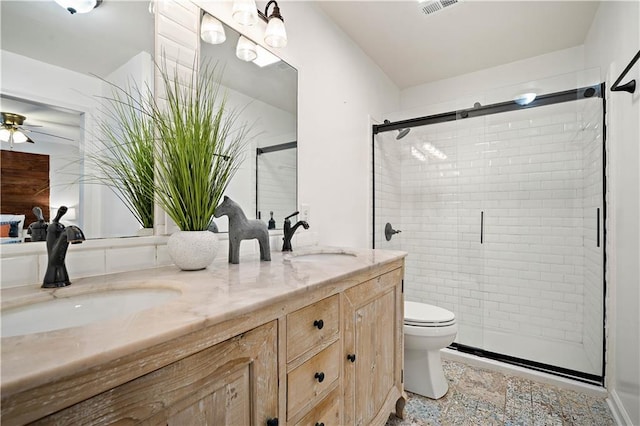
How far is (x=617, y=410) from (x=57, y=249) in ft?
8.70

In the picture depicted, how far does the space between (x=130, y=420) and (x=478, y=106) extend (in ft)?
9.74

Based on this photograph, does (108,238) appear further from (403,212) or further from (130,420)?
(403,212)

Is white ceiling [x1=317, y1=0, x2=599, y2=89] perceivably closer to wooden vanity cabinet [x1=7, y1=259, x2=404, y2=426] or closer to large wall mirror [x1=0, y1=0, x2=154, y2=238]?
large wall mirror [x1=0, y1=0, x2=154, y2=238]

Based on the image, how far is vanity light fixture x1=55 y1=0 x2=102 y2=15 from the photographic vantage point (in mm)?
986

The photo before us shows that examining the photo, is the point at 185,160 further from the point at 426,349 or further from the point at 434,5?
the point at 434,5

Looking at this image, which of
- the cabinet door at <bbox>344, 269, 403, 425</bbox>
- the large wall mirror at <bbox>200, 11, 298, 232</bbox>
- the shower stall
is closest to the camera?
the cabinet door at <bbox>344, 269, 403, 425</bbox>

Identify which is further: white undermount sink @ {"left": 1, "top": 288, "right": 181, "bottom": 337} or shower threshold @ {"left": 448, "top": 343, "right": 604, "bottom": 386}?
shower threshold @ {"left": 448, "top": 343, "right": 604, "bottom": 386}

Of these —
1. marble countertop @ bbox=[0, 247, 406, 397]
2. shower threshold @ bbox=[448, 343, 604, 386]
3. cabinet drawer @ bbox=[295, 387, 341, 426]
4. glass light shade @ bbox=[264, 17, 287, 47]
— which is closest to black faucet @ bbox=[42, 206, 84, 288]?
marble countertop @ bbox=[0, 247, 406, 397]

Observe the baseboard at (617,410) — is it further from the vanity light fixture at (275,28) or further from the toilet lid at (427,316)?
the vanity light fixture at (275,28)

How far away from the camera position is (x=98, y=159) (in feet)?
3.42

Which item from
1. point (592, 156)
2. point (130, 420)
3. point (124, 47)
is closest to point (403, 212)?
point (592, 156)

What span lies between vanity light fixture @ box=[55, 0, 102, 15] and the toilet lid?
208 cm

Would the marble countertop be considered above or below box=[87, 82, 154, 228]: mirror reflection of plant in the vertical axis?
below

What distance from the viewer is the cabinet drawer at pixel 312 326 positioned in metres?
0.88
